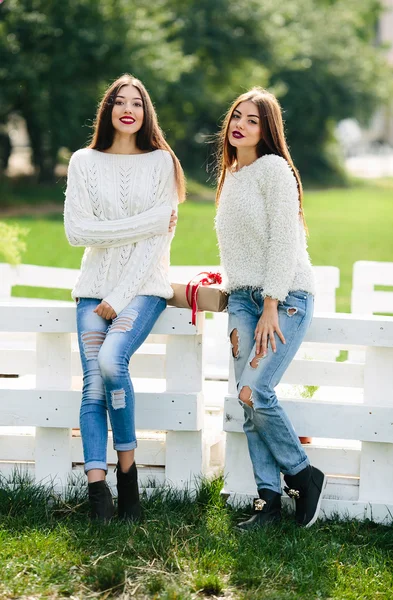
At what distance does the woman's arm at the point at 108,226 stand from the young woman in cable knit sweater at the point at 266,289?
0.92 ft

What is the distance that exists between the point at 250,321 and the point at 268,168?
635mm

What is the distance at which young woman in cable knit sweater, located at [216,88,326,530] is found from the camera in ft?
12.9

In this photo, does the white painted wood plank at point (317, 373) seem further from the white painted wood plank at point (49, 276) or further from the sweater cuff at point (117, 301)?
the white painted wood plank at point (49, 276)

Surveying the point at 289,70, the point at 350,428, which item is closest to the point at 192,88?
the point at 289,70

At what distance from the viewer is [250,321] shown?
4.07 meters

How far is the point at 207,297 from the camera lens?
164 inches

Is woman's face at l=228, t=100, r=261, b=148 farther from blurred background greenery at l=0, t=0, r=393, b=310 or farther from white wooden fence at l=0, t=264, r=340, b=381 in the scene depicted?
blurred background greenery at l=0, t=0, r=393, b=310

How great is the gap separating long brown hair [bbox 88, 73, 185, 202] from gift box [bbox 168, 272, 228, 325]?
1.47 ft

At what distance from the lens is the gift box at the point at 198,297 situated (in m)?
4.17

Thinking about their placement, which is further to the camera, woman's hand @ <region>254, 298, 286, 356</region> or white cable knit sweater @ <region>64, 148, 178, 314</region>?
white cable knit sweater @ <region>64, 148, 178, 314</region>

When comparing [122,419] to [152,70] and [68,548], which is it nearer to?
[68,548]

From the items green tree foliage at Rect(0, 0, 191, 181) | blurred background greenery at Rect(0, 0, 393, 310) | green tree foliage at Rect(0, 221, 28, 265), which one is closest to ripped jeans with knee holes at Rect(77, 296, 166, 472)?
green tree foliage at Rect(0, 221, 28, 265)

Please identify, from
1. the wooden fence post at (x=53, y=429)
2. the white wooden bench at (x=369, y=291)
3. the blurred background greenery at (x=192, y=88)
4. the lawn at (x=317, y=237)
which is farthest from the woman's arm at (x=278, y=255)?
the blurred background greenery at (x=192, y=88)

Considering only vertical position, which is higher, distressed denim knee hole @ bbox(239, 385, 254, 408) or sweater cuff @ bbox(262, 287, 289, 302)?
sweater cuff @ bbox(262, 287, 289, 302)
